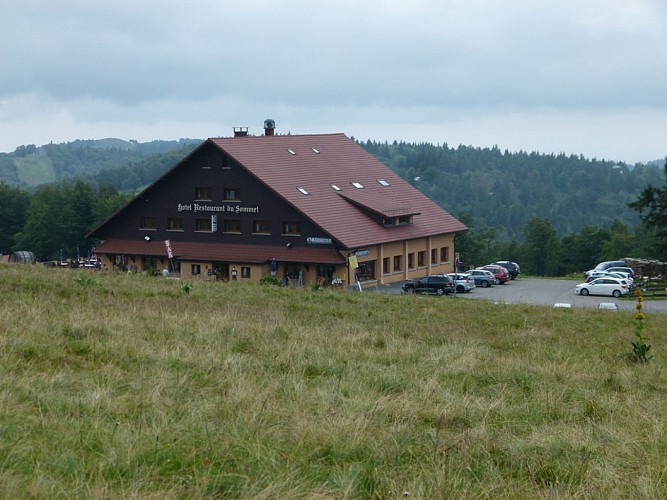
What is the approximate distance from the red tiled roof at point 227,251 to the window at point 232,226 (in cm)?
114

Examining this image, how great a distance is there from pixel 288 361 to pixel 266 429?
3.82 m

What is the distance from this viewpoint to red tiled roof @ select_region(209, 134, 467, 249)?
5969cm

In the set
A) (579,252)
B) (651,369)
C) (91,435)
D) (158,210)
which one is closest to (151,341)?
(91,435)

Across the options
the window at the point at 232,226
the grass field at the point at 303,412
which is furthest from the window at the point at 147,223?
the grass field at the point at 303,412

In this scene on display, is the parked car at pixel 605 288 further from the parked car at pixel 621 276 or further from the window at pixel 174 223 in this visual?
the window at pixel 174 223

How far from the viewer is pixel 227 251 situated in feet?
206

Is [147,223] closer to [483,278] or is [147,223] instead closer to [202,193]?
[202,193]

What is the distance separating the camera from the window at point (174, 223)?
216ft

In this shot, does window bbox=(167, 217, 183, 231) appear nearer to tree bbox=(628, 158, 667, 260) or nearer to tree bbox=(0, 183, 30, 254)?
tree bbox=(628, 158, 667, 260)

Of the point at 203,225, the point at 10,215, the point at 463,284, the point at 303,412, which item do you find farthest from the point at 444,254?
the point at 10,215

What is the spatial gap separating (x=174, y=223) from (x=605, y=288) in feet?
98.3

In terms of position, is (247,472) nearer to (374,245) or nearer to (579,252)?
(374,245)

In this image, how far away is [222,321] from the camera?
15.1 metres

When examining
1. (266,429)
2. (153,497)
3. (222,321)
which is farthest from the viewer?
(222,321)
